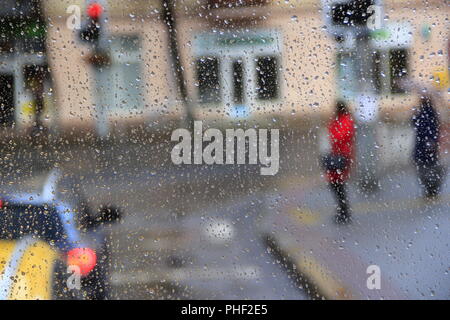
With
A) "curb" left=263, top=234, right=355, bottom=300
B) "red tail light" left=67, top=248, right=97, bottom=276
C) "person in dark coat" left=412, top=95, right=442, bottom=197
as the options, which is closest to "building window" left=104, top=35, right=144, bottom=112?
"red tail light" left=67, top=248, right=97, bottom=276

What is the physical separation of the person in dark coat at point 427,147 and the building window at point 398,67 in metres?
0.08

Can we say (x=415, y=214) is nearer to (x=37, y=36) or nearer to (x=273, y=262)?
(x=273, y=262)

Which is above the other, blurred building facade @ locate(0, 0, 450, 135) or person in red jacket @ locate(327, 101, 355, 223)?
blurred building facade @ locate(0, 0, 450, 135)

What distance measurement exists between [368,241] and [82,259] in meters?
Answer: 0.80

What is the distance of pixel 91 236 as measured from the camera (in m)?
1.43

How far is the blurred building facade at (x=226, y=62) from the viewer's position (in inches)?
54.2

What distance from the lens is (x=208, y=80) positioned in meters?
1.39

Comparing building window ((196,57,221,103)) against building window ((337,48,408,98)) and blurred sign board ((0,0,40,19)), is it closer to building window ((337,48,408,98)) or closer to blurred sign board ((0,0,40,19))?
building window ((337,48,408,98))

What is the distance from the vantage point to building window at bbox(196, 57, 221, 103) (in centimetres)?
139

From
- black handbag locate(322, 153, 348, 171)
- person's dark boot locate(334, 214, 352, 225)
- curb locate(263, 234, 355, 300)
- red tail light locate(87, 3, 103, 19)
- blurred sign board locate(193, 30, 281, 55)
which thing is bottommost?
curb locate(263, 234, 355, 300)

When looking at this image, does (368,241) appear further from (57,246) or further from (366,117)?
(57,246)

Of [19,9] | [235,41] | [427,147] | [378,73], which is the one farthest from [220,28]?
[427,147]

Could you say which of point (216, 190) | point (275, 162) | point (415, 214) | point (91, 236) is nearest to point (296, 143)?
point (275, 162)

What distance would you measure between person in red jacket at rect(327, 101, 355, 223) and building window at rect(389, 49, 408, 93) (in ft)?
0.50
